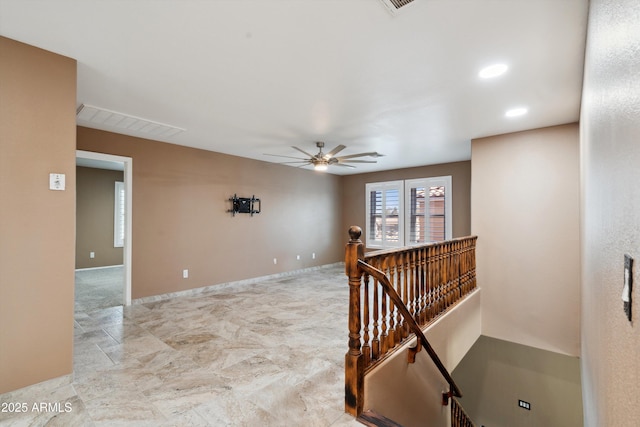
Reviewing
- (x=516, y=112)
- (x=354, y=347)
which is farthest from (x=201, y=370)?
(x=516, y=112)

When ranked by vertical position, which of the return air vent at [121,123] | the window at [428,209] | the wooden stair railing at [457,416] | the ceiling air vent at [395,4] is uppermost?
the ceiling air vent at [395,4]

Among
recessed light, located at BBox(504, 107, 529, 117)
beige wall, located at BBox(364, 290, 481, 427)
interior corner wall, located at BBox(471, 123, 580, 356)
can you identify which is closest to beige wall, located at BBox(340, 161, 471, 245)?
interior corner wall, located at BBox(471, 123, 580, 356)

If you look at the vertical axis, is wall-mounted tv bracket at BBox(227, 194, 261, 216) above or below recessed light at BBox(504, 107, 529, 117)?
below

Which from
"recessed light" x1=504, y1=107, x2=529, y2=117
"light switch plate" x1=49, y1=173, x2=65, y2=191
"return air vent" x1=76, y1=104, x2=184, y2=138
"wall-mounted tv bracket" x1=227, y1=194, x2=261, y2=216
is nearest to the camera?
"light switch plate" x1=49, y1=173, x2=65, y2=191

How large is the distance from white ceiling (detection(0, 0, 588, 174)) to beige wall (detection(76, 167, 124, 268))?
5.26 metres

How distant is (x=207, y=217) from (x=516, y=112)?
5.11 metres

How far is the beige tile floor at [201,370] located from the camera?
81.6 inches

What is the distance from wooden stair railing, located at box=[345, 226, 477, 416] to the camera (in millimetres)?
2051

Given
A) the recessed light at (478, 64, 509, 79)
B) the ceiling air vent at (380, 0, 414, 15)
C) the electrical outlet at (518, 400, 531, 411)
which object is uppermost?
the ceiling air vent at (380, 0, 414, 15)

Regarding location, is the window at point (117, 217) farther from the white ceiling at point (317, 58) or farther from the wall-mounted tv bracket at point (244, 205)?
the white ceiling at point (317, 58)

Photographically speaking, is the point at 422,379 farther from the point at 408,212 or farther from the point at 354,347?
the point at 408,212

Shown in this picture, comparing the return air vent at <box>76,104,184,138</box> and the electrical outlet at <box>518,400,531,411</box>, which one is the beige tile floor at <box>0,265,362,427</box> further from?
the electrical outlet at <box>518,400,531,411</box>

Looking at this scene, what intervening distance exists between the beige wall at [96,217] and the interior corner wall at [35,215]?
20.5ft

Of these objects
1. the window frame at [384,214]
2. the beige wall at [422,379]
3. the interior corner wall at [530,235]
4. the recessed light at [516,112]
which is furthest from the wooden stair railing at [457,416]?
the window frame at [384,214]
